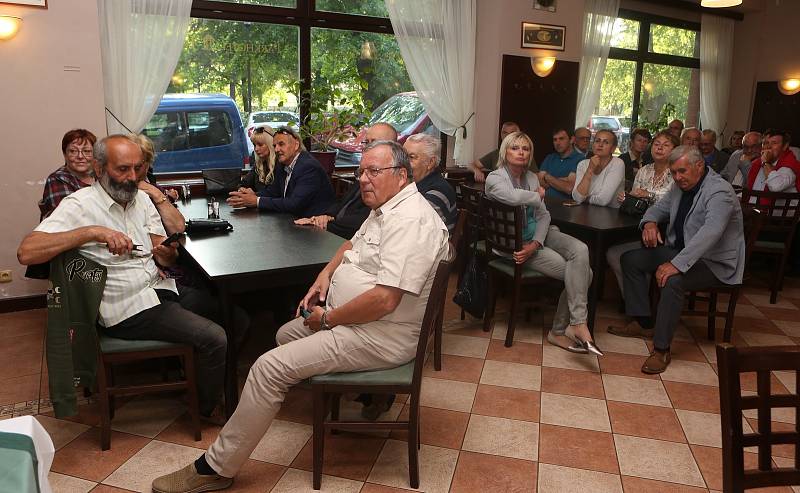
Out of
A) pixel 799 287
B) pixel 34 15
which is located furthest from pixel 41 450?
pixel 799 287

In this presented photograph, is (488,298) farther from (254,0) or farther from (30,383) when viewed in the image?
(254,0)

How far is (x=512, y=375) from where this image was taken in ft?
10.4

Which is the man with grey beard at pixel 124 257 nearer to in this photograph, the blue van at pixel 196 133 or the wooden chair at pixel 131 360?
the wooden chair at pixel 131 360

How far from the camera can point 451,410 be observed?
2779 millimetres

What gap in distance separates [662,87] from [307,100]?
18.0 ft

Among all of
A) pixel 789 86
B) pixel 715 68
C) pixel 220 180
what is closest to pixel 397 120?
pixel 220 180

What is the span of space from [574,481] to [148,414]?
1865 millimetres

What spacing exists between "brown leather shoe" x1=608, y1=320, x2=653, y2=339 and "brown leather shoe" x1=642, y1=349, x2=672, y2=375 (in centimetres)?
45

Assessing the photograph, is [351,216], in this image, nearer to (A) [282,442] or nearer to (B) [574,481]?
(A) [282,442]

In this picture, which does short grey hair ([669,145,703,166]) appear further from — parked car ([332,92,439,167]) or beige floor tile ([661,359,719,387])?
parked car ([332,92,439,167])

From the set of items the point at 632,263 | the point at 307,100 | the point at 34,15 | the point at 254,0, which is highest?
the point at 254,0

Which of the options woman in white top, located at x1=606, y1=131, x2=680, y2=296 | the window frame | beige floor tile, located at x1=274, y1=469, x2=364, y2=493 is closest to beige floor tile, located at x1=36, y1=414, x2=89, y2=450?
beige floor tile, located at x1=274, y1=469, x2=364, y2=493

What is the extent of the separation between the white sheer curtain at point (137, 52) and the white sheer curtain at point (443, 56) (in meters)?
2.03

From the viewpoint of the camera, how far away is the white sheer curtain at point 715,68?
849 centimetres
